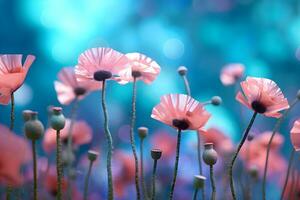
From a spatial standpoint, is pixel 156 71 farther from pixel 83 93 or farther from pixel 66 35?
pixel 66 35

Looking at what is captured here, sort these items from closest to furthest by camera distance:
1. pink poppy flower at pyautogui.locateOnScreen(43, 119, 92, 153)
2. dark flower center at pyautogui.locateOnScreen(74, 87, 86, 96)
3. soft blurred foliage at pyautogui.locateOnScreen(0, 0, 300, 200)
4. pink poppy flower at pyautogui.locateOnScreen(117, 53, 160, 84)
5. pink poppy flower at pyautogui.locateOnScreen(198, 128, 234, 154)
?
pink poppy flower at pyautogui.locateOnScreen(117, 53, 160, 84)
dark flower center at pyautogui.locateOnScreen(74, 87, 86, 96)
pink poppy flower at pyautogui.locateOnScreen(43, 119, 92, 153)
pink poppy flower at pyautogui.locateOnScreen(198, 128, 234, 154)
soft blurred foliage at pyautogui.locateOnScreen(0, 0, 300, 200)

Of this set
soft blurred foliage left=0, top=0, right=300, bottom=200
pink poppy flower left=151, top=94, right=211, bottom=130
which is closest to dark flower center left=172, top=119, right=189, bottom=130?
pink poppy flower left=151, top=94, right=211, bottom=130

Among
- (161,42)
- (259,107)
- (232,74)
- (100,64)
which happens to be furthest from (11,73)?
(161,42)

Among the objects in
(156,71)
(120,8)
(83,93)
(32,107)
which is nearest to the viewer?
(156,71)

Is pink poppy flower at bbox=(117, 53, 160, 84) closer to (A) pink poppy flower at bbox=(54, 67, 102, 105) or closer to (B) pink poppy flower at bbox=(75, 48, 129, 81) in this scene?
(B) pink poppy flower at bbox=(75, 48, 129, 81)

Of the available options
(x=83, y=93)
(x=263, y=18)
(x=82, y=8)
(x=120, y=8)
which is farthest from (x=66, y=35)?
Answer: (x=83, y=93)

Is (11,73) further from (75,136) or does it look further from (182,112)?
(75,136)
